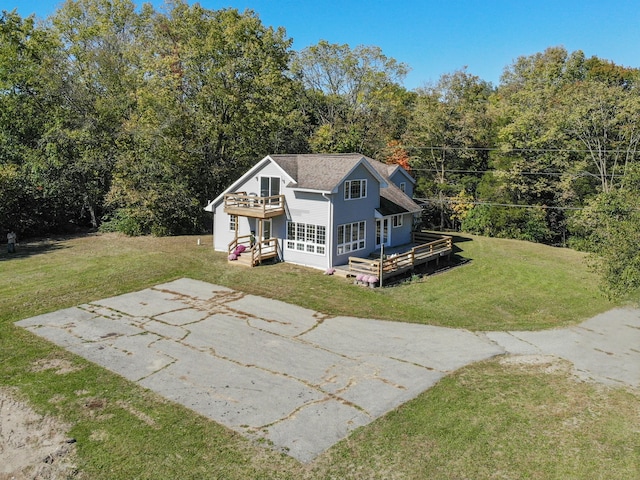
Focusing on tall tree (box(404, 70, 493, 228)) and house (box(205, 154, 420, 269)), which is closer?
house (box(205, 154, 420, 269))

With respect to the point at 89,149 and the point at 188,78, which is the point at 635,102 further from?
the point at 89,149

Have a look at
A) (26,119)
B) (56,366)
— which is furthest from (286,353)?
(26,119)

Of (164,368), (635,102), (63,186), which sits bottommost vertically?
(164,368)

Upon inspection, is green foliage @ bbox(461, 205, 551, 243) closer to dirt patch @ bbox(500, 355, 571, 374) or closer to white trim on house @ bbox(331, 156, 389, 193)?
white trim on house @ bbox(331, 156, 389, 193)

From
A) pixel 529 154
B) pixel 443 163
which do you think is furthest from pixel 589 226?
pixel 443 163

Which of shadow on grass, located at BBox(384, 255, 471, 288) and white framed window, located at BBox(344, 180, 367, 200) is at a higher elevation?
white framed window, located at BBox(344, 180, 367, 200)

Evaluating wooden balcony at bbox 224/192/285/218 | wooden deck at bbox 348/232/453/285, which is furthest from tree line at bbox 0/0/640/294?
wooden deck at bbox 348/232/453/285
